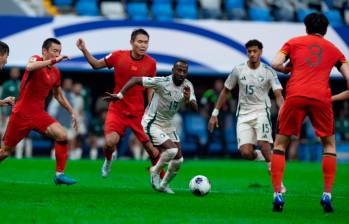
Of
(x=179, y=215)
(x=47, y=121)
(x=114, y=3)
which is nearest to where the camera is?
(x=179, y=215)

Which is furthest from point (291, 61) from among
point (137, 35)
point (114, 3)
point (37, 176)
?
point (114, 3)

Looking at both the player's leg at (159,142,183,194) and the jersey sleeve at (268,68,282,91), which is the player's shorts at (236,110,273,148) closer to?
the jersey sleeve at (268,68,282,91)

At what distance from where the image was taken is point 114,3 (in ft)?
95.2

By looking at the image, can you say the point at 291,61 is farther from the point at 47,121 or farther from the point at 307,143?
the point at 307,143

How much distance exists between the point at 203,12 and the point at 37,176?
13.7m

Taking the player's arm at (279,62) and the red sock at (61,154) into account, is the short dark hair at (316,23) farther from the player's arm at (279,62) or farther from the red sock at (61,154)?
the red sock at (61,154)

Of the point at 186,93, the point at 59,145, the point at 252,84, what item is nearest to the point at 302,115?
the point at 186,93

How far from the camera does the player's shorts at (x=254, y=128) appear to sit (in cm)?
1480

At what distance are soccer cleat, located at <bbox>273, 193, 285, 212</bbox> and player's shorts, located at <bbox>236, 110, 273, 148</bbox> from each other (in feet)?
11.8

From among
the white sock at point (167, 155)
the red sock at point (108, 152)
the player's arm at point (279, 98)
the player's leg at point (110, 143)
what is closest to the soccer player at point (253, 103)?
the player's arm at point (279, 98)

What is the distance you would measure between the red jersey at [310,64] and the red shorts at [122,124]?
423 cm

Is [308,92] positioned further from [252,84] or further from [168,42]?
[168,42]

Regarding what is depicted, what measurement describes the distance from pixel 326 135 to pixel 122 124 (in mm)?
4563

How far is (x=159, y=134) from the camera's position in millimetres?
13812
